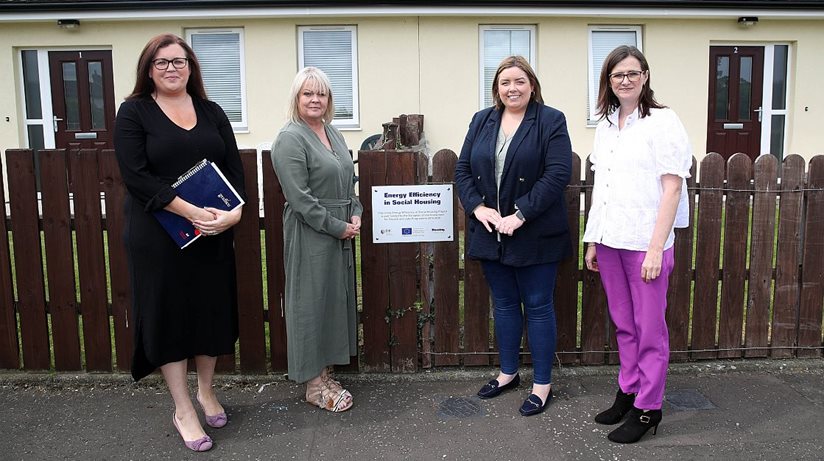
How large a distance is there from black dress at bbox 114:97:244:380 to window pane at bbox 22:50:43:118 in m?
10.2

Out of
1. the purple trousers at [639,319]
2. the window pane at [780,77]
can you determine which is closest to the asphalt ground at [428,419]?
→ the purple trousers at [639,319]

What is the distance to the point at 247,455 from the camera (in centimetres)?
357

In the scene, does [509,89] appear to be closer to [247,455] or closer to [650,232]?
[650,232]

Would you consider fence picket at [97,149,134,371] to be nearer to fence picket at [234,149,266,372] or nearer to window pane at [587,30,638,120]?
fence picket at [234,149,266,372]

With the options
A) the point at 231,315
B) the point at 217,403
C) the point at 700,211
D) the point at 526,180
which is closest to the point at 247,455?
the point at 217,403

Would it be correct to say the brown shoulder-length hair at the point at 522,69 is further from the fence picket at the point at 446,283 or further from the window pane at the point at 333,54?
the window pane at the point at 333,54

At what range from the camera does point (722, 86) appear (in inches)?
492

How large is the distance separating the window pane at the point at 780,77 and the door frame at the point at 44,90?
38.7 feet

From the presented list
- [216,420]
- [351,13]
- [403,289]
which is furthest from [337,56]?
[216,420]

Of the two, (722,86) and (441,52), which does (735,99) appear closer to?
(722,86)

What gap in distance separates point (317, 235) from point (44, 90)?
10.4 m

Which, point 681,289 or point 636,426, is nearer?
point 636,426

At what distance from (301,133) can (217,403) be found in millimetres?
1623

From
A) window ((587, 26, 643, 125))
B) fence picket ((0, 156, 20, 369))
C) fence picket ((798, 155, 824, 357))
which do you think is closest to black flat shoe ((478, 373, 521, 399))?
fence picket ((798, 155, 824, 357))
